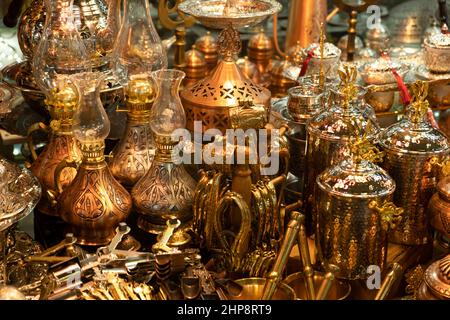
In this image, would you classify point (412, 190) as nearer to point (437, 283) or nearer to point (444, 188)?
point (444, 188)

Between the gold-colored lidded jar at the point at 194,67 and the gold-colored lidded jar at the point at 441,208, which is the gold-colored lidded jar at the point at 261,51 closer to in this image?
the gold-colored lidded jar at the point at 194,67

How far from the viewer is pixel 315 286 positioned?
1.40 metres

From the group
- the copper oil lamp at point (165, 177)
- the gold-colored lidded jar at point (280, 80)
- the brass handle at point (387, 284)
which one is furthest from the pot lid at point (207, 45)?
the brass handle at point (387, 284)

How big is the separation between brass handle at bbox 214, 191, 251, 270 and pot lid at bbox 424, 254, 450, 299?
0.99ft

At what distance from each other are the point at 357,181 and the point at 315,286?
0.19m

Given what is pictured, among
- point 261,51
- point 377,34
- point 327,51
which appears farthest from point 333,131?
point 377,34

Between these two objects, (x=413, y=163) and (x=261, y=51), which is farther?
(x=261, y=51)

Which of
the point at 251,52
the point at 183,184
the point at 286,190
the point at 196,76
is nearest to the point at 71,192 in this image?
the point at 183,184

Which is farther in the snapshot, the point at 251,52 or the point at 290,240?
the point at 251,52

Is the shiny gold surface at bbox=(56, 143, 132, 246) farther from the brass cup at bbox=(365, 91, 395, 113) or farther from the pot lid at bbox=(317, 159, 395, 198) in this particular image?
the brass cup at bbox=(365, 91, 395, 113)

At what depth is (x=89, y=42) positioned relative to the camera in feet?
5.75

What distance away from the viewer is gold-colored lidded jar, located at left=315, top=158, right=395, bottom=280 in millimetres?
1377

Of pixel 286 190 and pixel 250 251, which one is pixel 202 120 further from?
pixel 250 251
